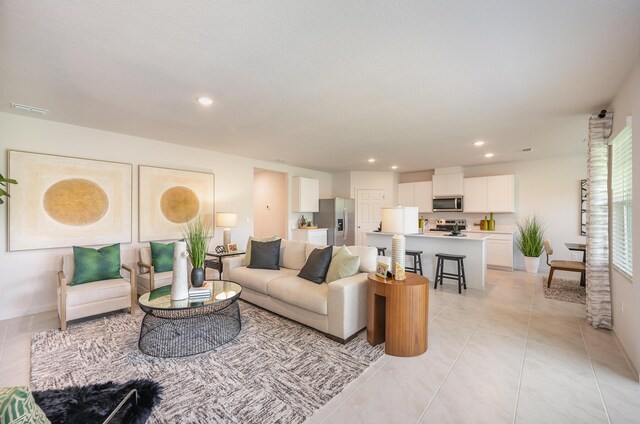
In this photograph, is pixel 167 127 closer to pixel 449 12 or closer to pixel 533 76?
pixel 449 12

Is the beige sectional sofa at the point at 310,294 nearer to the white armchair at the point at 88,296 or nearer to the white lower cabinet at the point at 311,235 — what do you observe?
the white armchair at the point at 88,296

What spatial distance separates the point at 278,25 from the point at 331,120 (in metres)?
1.82

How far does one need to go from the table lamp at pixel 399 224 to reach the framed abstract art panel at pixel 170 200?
3591 millimetres

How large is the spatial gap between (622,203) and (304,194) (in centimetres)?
552

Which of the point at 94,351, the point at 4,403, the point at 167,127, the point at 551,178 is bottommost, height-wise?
the point at 94,351

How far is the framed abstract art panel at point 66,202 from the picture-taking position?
3.38 meters

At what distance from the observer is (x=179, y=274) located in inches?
109

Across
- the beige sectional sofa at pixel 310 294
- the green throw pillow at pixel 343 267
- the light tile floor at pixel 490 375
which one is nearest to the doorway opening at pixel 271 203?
the beige sectional sofa at pixel 310 294

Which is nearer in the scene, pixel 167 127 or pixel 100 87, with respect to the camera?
pixel 100 87

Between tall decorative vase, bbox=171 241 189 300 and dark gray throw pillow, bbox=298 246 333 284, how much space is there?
4.34ft

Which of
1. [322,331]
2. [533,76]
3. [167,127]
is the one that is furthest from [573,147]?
[167,127]

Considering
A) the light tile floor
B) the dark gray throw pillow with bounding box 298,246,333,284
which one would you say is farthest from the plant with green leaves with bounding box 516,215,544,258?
the dark gray throw pillow with bounding box 298,246,333,284

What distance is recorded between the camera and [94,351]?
8.43ft

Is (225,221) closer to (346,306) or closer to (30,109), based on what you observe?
(30,109)
